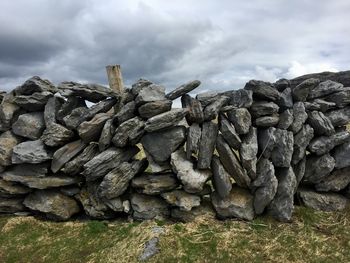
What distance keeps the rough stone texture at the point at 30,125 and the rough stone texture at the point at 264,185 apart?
22.7ft

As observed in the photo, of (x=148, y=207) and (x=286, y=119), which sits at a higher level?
(x=286, y=119)

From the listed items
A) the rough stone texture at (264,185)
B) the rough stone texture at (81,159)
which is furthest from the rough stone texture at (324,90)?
the rough stone texture at (81,159)

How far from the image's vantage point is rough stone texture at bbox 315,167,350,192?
35.2 feet

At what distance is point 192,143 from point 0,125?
6.77 metres

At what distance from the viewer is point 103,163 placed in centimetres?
1019

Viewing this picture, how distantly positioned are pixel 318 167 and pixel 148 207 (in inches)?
204

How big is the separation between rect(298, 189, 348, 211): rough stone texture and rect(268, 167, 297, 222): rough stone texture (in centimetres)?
85

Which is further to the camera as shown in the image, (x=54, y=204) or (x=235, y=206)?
(x=54, y=204)

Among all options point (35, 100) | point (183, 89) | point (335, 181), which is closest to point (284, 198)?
point (335, 181)

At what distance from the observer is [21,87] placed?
11.7m

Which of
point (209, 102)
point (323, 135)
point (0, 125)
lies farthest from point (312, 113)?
point (0, 125)

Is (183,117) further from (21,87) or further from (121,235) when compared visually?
(21,87)

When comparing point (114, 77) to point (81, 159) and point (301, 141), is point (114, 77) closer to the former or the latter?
point (81, 159)

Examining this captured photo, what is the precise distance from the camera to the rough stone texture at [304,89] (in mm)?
10219
